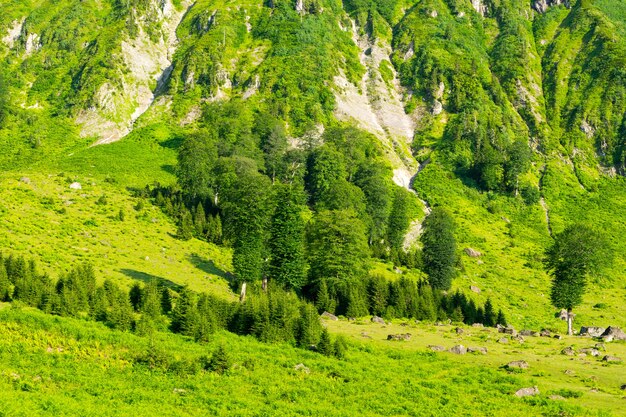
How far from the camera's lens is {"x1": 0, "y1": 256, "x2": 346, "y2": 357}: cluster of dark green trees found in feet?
102

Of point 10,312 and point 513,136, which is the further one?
point 513,136

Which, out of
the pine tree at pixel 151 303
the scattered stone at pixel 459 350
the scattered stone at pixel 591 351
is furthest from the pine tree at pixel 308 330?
the scattered stone at pixel 591 351

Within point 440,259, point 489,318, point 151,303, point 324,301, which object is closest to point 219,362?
point 151,303

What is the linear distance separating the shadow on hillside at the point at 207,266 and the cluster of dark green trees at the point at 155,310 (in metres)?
20.7

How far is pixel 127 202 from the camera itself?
3068 inches

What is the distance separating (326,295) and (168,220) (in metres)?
31.8

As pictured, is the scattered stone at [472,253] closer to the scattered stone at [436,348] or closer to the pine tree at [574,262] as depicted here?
the pine tree at [574,262]

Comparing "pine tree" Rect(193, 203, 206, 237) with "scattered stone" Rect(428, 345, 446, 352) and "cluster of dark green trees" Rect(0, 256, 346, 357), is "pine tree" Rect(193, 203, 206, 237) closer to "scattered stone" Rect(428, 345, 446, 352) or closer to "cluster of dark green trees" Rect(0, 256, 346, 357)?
"cluster of dark green trees" Rect(0, 256, 346, 357)

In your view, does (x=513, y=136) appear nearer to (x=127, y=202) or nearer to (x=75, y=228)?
(x=127, y=202)

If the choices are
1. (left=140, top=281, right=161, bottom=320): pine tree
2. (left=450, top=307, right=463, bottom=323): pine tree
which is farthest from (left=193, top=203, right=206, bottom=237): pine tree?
(left=140, top=281, right=161, bottom=320): pine tree

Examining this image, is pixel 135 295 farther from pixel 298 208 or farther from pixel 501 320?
pixel 501 320

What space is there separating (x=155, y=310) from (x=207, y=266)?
87.9ft

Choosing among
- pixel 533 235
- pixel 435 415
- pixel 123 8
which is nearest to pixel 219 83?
pixel 123 8

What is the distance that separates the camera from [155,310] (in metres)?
33.5
